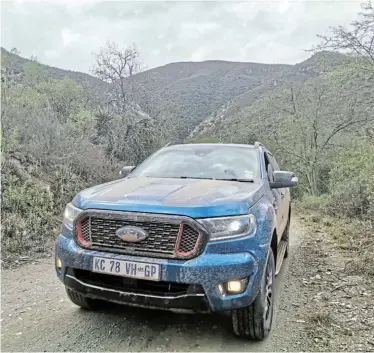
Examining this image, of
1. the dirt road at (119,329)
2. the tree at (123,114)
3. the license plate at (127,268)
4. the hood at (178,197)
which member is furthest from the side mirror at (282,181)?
the tree at (123,114)

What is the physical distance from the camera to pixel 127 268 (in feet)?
9.67

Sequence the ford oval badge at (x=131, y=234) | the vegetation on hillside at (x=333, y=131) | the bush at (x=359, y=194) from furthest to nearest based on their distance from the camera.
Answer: the vegetation on hillside at (x=333, y=131)
the bush at (x=359, y=194)
the ford oval badge at (x=131, y=234)

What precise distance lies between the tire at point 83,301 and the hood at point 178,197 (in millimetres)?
964

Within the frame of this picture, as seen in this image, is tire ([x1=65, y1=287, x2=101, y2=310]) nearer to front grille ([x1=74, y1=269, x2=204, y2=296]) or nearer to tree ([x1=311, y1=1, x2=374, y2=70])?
front grille ([x1=74, y1=269, x2=204, y2=296])

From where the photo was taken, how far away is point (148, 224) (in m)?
2.97

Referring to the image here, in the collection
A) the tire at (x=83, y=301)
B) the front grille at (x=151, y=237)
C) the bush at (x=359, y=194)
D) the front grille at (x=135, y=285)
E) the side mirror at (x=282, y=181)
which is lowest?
the bush at (x=359, y=194)

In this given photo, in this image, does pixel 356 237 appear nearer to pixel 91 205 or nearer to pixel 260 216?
pixel 260 216

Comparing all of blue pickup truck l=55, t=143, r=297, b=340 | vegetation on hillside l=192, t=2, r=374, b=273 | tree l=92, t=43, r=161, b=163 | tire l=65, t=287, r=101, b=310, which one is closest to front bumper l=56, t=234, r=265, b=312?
blue pickup truck l=55, t=143, r=297, b=340

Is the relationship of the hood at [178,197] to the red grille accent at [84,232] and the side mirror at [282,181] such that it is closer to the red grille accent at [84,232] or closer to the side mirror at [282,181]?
the red grille accent at [84,232]

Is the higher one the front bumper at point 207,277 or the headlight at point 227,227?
the headlight at point 227,227

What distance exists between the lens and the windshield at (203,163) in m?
4.17

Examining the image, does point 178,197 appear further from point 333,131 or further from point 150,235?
point 333,131

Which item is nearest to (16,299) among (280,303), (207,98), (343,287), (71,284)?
(71,284)

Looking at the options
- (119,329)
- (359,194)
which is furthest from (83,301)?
(359,194)
